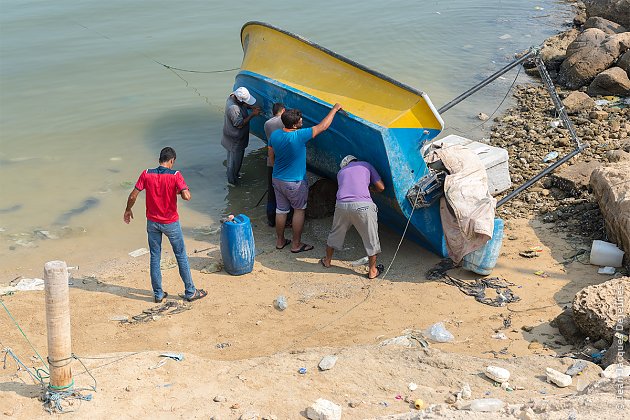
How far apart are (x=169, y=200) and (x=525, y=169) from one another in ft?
17.5

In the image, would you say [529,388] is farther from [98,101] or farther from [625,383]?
[98,101]

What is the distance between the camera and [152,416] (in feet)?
18.5

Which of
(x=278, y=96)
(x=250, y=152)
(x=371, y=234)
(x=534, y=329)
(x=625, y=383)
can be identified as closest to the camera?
(x=625, y=383)

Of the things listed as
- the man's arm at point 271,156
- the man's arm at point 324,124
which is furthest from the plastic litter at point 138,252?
the man's arm at point 324,124

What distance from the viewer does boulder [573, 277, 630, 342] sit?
656cm

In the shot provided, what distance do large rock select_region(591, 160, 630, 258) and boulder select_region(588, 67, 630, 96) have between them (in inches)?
189

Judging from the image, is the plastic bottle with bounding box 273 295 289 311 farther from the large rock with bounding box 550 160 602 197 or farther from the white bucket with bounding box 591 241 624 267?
the large rock with bounding box 550 160 602 197

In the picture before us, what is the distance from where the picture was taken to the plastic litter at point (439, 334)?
7160mm

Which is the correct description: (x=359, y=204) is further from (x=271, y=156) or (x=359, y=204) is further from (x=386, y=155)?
(x=271, y=156)

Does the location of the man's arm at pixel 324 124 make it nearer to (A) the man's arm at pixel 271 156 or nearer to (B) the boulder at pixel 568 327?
(A) the man's arm at pixel 271 156

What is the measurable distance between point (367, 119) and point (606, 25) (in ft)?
32.5

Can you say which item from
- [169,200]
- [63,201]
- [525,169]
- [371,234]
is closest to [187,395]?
[169,200]

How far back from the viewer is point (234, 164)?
35.6ft

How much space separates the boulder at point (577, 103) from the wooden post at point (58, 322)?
9558mm
